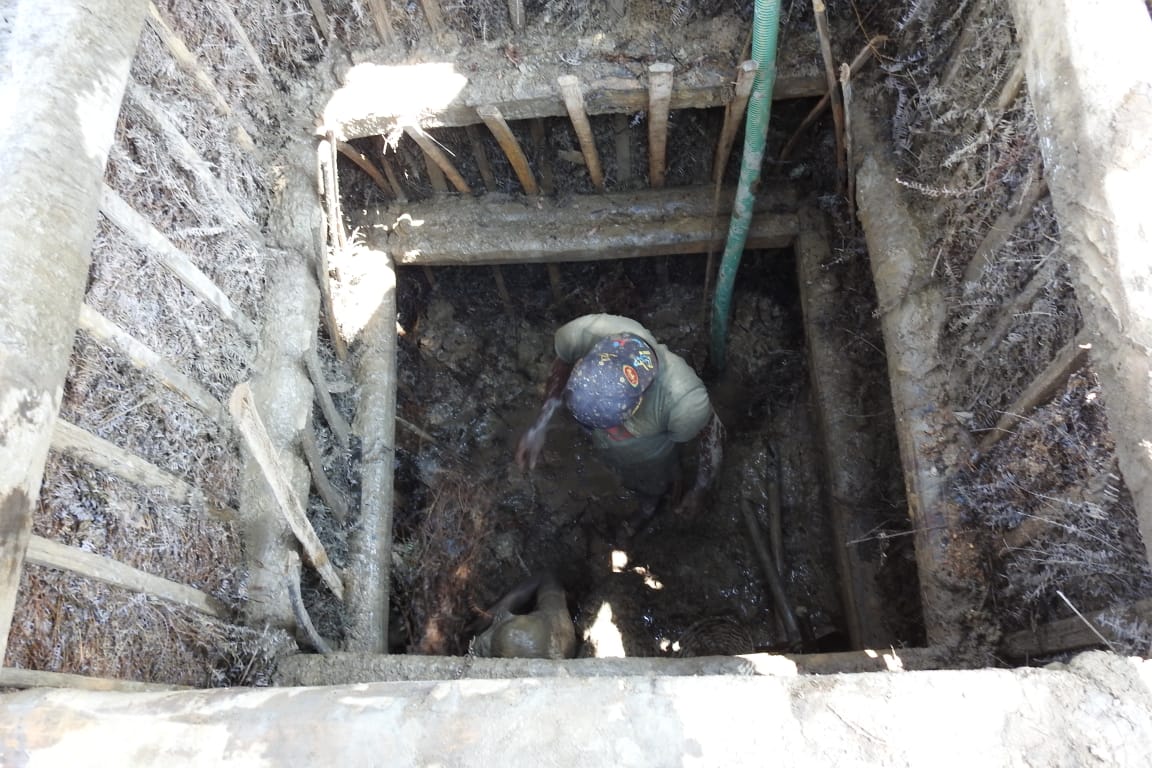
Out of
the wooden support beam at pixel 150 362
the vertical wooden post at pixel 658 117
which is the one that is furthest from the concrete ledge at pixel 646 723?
the vertical wooden post at pixel 658 117

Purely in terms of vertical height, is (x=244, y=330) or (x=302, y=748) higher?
(x=244, y=330)

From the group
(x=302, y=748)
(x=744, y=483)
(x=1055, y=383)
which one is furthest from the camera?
(x=744, y=483)

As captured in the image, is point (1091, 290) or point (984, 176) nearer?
point (1091, 290)

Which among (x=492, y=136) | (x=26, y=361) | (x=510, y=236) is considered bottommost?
(x=26, y=361)

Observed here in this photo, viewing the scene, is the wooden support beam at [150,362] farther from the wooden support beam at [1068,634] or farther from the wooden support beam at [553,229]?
the wooden support beam at [1068,634]

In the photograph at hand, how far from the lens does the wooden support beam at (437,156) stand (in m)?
3.77

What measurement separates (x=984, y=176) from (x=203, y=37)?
298 cm

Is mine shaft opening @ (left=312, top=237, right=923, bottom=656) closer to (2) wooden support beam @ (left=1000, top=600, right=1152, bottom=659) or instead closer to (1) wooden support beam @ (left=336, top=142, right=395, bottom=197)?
(1) wooden support beam @ (left=336, top=142, right=395, bottom=197)

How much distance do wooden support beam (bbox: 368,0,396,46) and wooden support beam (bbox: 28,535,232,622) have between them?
2.75 metres

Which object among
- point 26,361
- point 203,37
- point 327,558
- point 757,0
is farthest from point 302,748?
point 757,0

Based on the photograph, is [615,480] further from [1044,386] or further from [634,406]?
[1044,386]

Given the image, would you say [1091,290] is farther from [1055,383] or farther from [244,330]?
[244,330]

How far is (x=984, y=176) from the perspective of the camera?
8.52 feet

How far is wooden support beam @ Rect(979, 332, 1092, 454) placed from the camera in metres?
2.10
